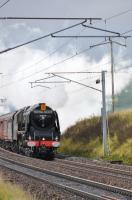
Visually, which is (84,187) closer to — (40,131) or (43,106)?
(40,131)

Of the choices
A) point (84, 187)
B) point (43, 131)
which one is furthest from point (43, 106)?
point (84, 187)

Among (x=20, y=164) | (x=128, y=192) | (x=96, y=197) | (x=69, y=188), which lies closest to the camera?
(x=96, y=197)

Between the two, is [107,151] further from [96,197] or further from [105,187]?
[96,197]

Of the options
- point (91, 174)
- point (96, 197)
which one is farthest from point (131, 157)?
point (96, 197)

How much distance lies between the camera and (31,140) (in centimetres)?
3719

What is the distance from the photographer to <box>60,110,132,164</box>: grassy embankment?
39094 millimetres

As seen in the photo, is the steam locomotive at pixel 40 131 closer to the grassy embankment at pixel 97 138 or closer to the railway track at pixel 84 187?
the grassy embankment at pixel 97 138

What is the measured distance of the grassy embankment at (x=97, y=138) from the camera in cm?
3909

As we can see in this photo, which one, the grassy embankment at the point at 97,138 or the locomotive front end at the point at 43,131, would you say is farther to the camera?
the grassy embankment at the point at 97,138

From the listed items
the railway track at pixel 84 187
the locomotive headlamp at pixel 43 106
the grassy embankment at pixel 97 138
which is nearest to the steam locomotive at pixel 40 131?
the locomotive headlamp at pixel 43 106

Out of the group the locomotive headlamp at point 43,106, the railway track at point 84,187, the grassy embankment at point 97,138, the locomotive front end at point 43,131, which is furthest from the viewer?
the grassy embankment at point 97,138

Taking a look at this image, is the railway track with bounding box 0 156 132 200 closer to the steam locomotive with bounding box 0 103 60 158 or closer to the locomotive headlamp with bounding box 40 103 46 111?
the steam locomotive with bounding box 0 103 60 158

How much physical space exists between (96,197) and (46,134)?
2216 centimetres

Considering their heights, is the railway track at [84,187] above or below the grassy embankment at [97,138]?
below
